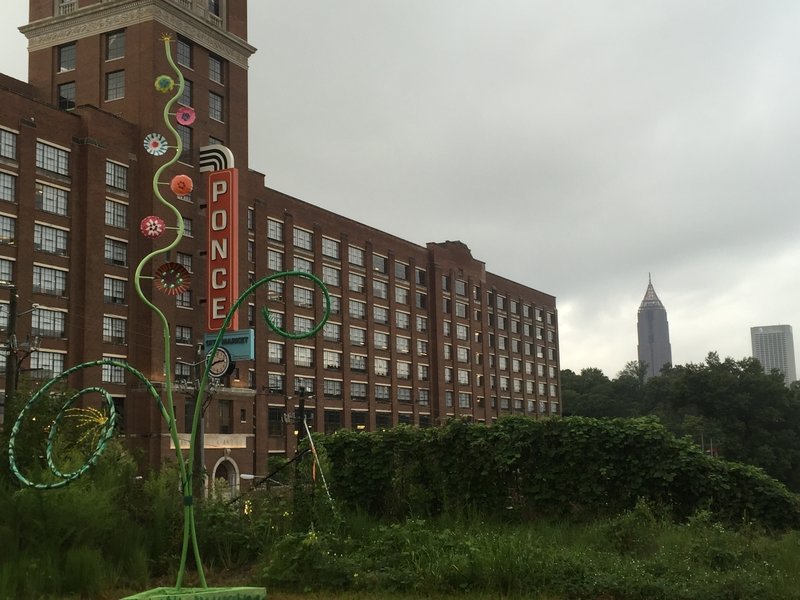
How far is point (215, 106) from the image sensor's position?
206 feet

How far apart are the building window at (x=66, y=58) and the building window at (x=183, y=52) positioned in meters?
7.02

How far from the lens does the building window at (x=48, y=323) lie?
4981 centimetres

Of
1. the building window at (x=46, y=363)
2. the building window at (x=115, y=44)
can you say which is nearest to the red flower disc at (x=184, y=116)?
the building window at (x=46, y=363)

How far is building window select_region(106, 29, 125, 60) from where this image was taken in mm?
58375

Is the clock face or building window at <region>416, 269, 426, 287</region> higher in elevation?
building window at <region>416, 269, 426, 287</region>

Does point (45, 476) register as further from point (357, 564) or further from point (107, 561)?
point (357, 564)

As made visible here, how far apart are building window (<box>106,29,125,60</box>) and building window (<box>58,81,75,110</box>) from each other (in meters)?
3.29

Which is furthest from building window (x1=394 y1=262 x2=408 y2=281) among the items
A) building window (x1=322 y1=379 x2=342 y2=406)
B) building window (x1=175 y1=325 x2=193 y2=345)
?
building window (x1=175 y1=325 x2=193 y2=345)

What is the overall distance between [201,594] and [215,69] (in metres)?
56.4

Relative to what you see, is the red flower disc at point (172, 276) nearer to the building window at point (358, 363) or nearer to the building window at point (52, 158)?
the building window at point (52, 158)

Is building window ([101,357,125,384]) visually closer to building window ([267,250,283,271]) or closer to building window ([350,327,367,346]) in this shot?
building window ([267,250,283,271])

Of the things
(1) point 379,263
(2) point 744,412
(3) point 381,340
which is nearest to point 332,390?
(3) point 381,340

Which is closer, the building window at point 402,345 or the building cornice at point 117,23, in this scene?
the building cornice at point 117,23

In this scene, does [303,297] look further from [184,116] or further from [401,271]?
[184,116]
